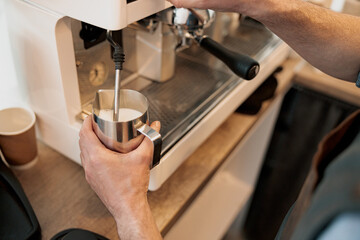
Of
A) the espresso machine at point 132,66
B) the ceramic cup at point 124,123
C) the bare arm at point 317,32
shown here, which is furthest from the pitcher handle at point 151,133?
the bare arm at point 317,32

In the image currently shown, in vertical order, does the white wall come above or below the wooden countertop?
above

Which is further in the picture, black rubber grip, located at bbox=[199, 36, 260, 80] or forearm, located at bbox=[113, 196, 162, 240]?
black rubber grip, located at bbox=[199, 36, 260, 80]

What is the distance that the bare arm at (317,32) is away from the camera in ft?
1.86

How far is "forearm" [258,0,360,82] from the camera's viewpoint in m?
0.59

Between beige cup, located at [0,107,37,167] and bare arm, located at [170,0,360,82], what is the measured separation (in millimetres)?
431

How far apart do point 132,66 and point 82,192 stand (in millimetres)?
277

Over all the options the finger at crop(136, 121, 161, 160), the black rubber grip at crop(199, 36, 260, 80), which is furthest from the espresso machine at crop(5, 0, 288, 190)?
the finger at crop(136, 121, 161, 160)

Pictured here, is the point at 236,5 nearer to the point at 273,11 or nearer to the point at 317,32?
the point at 273,11

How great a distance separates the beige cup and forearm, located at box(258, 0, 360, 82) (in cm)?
46

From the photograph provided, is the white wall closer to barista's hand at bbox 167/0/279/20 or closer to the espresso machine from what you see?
the espresso machine

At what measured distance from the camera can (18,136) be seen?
622 millimetres

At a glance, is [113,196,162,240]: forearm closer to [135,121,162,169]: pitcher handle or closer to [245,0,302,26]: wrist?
[135,121,162,169]: pitcher handle

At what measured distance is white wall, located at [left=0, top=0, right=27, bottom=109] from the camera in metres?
0.61

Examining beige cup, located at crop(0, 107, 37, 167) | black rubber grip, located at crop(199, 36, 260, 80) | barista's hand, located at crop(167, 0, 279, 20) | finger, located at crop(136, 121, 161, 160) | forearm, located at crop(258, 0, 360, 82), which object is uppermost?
barista's hand, located at crop(167, 0, 279, 20)
